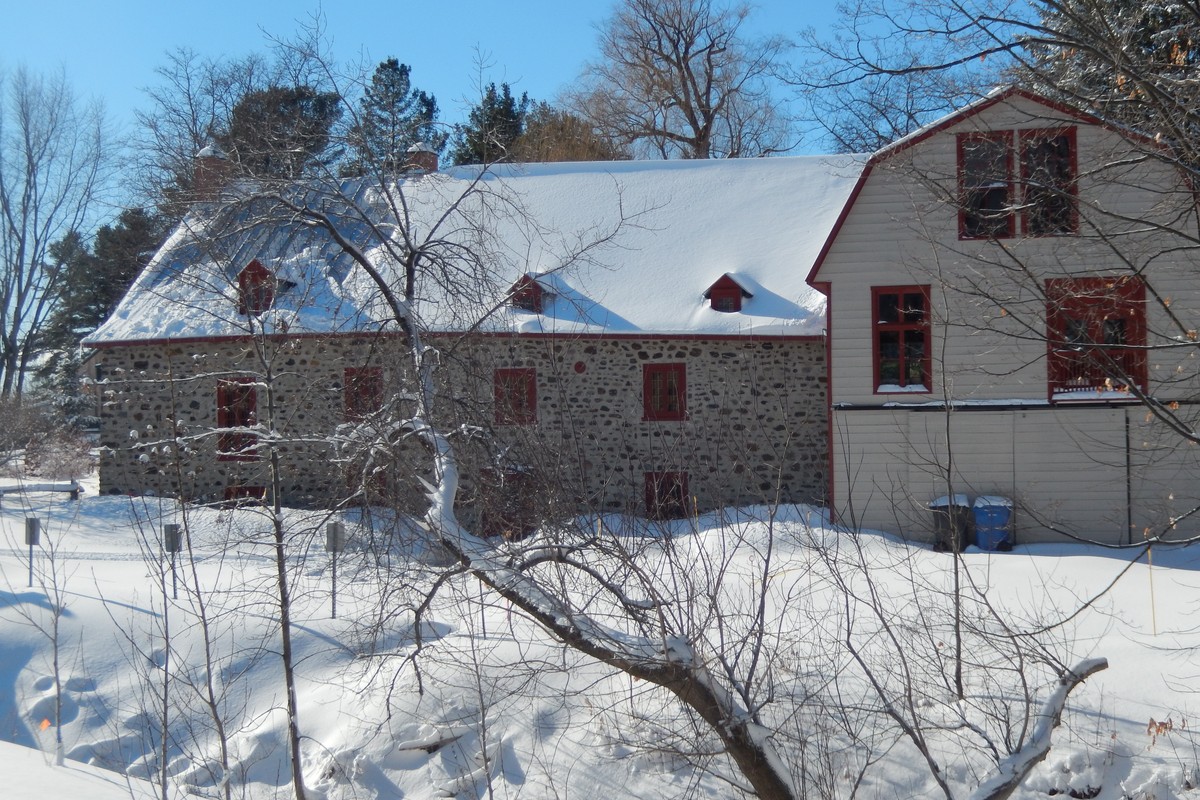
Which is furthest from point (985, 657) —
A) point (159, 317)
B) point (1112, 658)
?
point (159, 317)

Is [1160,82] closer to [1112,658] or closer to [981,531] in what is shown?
[1112,658]

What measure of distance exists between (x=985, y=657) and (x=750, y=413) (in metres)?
8.99

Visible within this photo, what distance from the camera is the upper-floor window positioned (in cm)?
823

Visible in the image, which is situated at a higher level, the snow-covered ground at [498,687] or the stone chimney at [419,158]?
the stone chimney at [419,158]

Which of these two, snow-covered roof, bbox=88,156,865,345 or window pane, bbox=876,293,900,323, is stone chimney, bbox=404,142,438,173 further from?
window pane, bbox=876,293,900,323

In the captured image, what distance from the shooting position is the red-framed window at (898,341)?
14500mm

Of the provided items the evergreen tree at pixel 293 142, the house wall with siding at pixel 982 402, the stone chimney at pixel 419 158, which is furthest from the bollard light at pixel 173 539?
the house wall with siding at pixel 982 402

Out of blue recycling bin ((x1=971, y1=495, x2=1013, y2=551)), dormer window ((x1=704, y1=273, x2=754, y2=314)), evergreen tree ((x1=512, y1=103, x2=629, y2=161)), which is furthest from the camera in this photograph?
evergreen tree ((x1=512, y1=103, x2=629, y2=161))

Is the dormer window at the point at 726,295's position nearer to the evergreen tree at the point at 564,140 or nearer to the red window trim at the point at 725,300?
the red window trim at the point at 725,300

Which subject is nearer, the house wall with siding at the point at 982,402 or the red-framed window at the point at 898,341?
the house wall with siding at the point at 982,402

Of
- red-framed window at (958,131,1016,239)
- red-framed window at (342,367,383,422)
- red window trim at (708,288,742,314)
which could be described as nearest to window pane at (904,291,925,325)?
red-framed window at (958,131,1016,239)

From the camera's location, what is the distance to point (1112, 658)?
25.8 ft

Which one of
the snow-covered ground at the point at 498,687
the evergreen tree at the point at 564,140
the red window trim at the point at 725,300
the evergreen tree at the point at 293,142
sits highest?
the evergreen tree at the point at 564,140

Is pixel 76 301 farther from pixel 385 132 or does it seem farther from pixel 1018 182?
pixel 1018 182
